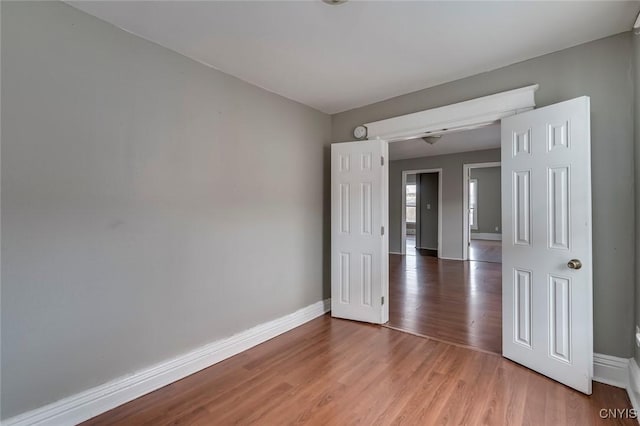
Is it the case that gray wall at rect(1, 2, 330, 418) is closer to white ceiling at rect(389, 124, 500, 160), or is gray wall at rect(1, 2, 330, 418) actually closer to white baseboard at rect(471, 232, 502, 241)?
white ceiling at rect(389, 124, 500, 160)

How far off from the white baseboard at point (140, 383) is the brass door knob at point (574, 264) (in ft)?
8.13

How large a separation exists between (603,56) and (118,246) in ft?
11.9

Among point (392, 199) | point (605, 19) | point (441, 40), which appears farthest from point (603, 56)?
point (392, 199)

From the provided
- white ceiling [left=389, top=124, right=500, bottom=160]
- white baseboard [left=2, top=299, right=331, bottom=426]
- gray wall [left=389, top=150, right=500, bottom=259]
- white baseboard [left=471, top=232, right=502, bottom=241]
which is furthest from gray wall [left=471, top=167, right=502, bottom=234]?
white baseboard [left=2, top=299, right=331, bottom=426]

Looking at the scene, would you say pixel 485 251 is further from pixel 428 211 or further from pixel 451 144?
pixel 451 144

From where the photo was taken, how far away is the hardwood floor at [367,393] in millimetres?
1759

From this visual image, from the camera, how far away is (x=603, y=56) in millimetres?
2090

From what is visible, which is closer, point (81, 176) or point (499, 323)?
point (81, 176)

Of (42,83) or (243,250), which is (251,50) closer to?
(42,83)

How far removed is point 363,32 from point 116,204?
202 centimetres

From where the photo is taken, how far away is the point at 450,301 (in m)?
4.00

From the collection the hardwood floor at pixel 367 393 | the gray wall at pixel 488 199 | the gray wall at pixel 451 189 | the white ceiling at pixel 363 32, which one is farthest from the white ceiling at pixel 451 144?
the gray wall at pixel 488 199

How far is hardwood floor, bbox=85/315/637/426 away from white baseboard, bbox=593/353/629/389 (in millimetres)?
65

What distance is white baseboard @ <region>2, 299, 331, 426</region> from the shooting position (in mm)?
1652
